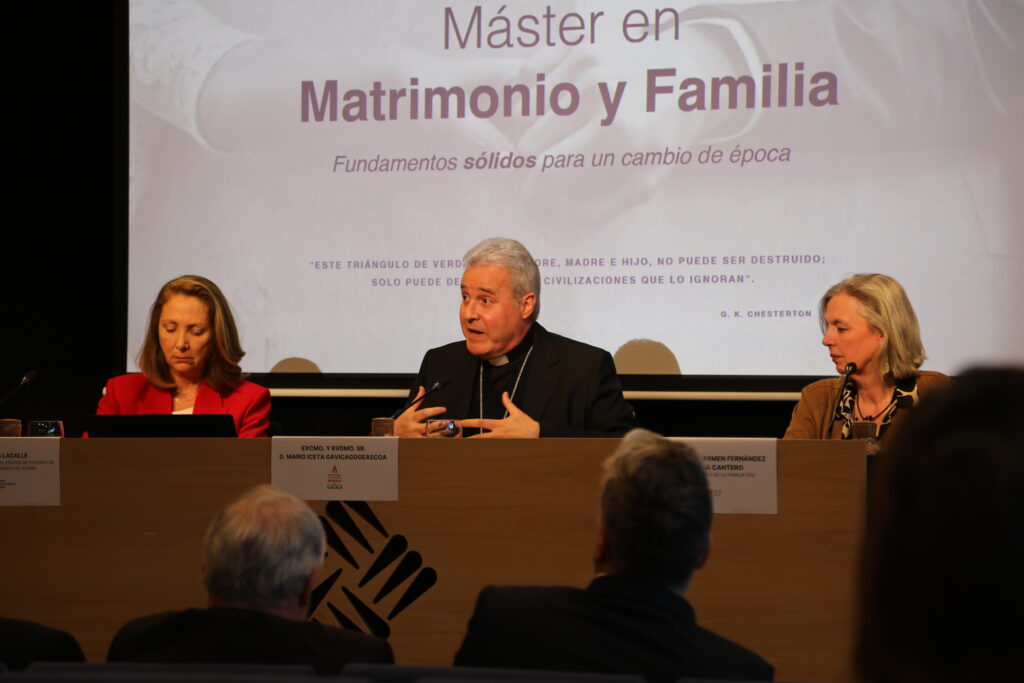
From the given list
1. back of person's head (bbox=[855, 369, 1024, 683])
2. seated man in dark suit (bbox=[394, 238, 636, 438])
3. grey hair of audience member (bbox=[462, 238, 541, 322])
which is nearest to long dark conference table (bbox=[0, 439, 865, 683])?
seated man in dark suit (bbox=[394, 238, 636, 438])

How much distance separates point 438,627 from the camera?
2.34 m

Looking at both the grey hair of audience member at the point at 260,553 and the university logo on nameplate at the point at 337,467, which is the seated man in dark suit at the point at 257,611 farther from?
the university logo on nameplate at the point at 337,467

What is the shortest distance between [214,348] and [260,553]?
2069 mm

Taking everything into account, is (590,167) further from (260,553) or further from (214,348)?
(260,553)

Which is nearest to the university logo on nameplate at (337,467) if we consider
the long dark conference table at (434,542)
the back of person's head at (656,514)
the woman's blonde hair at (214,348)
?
the long dark conference table at (434,542)

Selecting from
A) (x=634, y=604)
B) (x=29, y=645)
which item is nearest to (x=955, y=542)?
(x=634, y=604)

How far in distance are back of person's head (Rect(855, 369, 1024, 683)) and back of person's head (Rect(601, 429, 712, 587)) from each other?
91cm

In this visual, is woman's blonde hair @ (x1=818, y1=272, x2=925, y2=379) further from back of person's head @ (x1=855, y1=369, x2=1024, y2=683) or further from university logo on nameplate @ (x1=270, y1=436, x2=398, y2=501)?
back of person's head @ (x1=855, y1=369, x2=1024, y2=683)

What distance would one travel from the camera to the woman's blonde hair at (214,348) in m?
3.53

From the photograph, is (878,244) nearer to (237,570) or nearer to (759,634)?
(759,634)

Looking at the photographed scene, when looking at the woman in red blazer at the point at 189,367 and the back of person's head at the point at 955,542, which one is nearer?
the back of person's head at the point at 955,542

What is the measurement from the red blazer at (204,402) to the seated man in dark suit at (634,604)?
6.79 ft

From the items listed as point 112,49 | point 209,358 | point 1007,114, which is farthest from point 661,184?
point 112,49

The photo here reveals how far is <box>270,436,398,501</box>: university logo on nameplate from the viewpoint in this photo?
2.39 metres
